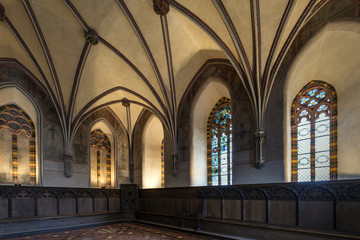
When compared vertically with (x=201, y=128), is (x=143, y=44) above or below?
above

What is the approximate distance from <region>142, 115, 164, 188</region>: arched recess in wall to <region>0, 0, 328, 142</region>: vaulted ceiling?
2.26 meters

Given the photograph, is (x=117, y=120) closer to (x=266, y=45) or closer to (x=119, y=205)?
(x=119, y=205)

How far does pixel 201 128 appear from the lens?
Answer: 38.9ft

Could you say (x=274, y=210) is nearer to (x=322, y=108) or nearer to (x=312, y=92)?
(x=322, y=108)

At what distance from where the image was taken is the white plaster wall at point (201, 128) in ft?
36.6

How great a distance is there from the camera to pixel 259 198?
6555 millimetres

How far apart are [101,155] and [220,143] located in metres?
7.97

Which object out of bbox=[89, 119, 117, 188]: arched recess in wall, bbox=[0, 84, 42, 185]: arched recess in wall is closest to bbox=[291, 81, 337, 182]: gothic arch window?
bbox=[89, 119, 117, 188]: arched recess in wall

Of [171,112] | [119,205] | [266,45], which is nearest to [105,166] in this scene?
[119,205]

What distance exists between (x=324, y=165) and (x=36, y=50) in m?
12.5

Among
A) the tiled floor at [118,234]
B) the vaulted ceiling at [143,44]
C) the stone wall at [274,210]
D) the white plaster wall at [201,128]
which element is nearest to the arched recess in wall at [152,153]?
the vaulted ceiling at [143,44]

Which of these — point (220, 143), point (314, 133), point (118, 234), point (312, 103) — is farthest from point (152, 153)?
point (312, 103)

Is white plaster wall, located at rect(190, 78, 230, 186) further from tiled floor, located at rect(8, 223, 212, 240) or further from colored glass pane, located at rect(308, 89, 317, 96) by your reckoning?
colored glass pane, located at rect(308, 89, 317, 96)

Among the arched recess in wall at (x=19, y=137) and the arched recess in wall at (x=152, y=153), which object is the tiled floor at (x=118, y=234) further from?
the arched recess in wall at (x=152, y=153)
